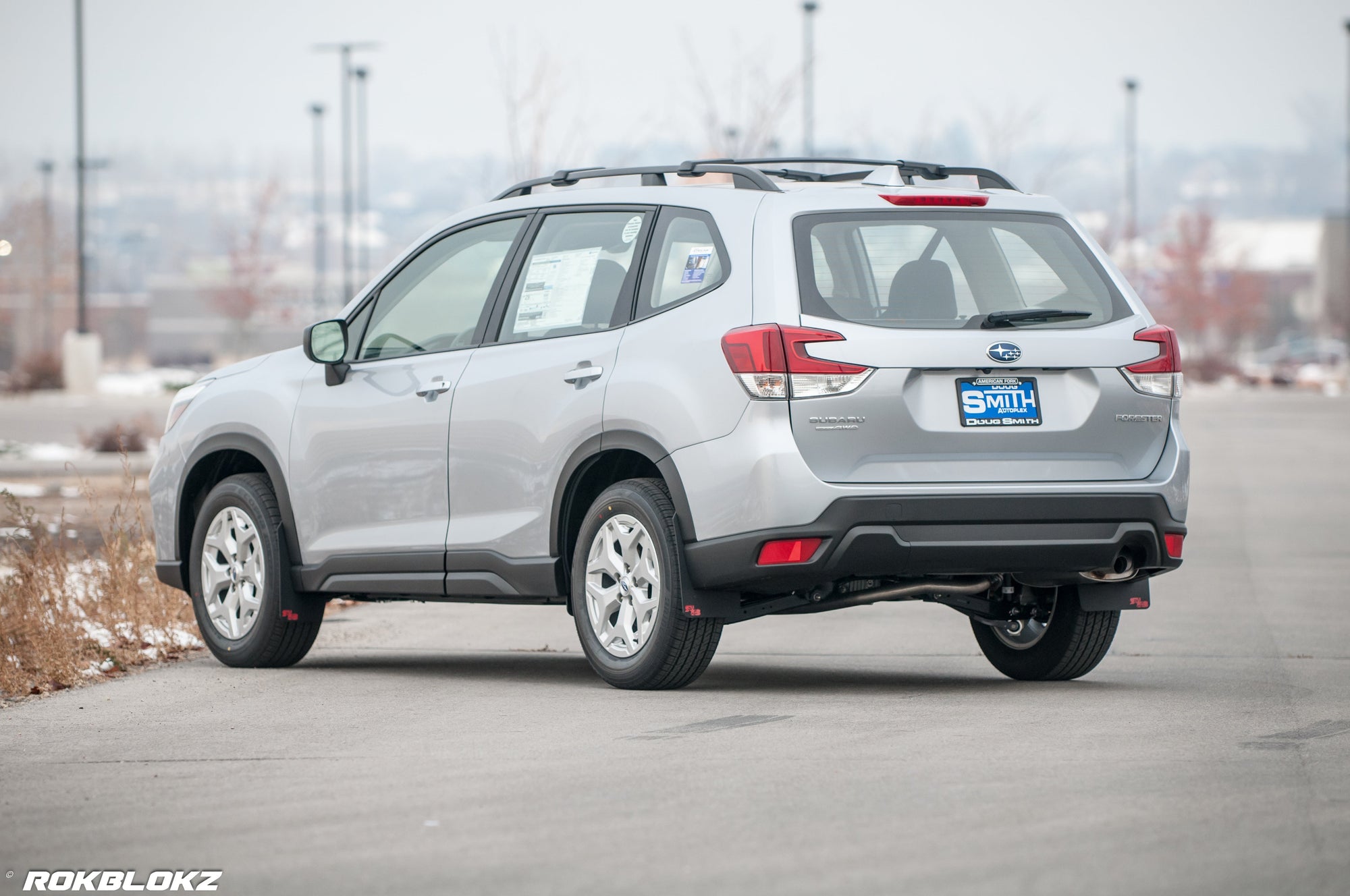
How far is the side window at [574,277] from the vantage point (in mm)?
8594

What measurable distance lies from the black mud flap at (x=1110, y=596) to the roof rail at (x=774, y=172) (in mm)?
1708

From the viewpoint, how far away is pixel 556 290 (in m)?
8.87

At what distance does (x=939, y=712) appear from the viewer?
7.83 meters

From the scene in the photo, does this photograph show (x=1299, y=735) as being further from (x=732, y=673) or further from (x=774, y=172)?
(x=774, y=172)

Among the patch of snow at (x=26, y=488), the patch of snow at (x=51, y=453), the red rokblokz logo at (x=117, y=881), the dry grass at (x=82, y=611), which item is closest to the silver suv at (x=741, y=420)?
the dry grass at (x=82, y=611)

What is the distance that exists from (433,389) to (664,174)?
53.9 inches

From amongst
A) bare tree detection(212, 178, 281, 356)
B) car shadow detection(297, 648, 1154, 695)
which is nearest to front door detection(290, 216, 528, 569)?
car shadow detection(297, 648, 1154, 695)

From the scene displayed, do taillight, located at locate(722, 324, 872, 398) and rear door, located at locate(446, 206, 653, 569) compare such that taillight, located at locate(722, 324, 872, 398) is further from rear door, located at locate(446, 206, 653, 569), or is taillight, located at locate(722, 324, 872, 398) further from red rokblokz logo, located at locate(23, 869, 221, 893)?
red rokblokz logo, located at locate(23, 869, 221, 893)

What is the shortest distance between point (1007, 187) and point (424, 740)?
12.1ft

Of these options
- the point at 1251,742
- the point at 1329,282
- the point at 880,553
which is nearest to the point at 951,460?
the point at 880,553

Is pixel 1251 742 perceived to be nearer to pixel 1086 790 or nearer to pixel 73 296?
pixel 1086 790

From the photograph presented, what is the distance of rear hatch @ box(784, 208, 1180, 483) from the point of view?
306 inches

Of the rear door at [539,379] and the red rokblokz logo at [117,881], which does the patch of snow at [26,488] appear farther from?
the red rokblokz logo at [117,881]

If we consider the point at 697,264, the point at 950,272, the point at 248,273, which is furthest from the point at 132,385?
the point at 950,272
